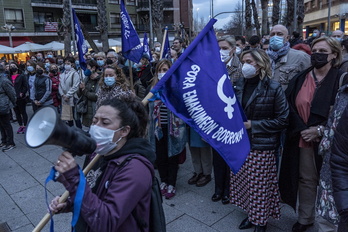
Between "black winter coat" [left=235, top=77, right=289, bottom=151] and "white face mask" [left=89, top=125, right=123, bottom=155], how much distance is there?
1727 mm

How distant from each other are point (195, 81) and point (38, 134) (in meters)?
1.21

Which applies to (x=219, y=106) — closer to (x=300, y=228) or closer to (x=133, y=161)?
(x=133, y=161)

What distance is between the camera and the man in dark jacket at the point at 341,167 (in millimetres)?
1985

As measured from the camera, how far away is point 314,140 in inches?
121

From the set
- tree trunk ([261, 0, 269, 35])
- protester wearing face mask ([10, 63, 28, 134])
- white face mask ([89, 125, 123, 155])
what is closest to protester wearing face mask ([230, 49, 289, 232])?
white face mask ([89, 125, 123, 155])

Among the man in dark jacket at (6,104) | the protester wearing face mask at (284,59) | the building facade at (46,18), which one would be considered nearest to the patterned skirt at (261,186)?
the protester wearing face mask at (284,59)

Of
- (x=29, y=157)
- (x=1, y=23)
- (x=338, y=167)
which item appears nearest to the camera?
(x=338, y=167)

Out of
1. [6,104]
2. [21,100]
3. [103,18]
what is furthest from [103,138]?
[103,18]

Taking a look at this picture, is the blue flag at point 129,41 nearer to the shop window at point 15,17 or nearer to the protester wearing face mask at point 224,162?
the protester wearing face mask at point 224,162

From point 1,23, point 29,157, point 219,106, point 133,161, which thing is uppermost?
point 1,23

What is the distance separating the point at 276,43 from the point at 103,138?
3003 millimetres

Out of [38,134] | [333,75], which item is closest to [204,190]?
[333,75]

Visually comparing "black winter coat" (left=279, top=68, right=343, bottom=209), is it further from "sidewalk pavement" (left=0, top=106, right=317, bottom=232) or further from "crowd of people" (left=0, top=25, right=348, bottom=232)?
"sidewalk pavement" (left=0, top=106, right=317, bottom=232)

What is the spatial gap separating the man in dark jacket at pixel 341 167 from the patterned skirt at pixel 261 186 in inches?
46.9
